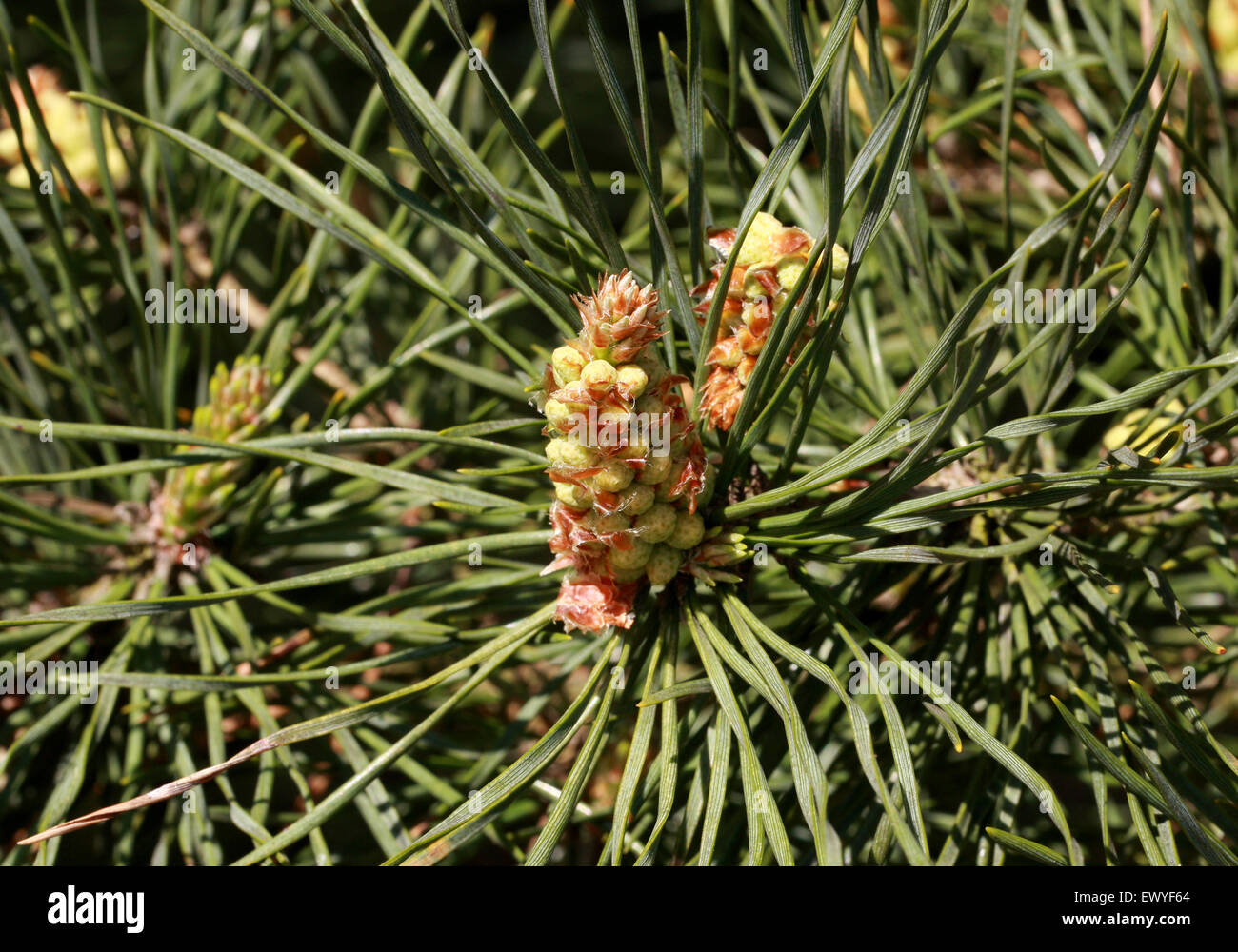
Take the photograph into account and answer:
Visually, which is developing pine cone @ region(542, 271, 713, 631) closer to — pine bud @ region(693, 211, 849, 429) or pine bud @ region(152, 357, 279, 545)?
pine bud @ region(693, 211, 849, 429)

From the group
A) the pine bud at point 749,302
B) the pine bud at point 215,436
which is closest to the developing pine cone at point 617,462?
the pine bud at point 749,302

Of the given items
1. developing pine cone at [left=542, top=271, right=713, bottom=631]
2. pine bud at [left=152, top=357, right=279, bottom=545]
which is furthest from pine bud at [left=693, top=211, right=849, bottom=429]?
pine bud at [left=152, top=357, right=279, bottom=545]

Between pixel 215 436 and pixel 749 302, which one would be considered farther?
pixel 215 436

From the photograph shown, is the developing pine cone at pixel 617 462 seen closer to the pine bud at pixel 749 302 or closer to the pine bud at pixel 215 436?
the pine bud at pixel 749 302

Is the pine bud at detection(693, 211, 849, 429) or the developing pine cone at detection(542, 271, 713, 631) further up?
the pine bud at detection(693, 211, 849, 429)

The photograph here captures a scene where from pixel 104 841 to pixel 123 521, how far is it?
251 millimetres

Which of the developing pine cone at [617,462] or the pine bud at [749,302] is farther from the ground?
the pine bud at [749,302]

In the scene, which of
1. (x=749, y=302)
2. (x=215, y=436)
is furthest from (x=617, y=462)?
(x=215, y=436)

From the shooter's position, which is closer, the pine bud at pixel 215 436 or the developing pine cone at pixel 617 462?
the developing pine cone at pixel 617 462

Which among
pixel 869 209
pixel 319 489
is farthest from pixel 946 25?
pixel 319 489

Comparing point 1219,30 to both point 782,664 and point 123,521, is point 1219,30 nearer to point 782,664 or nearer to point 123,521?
point 782,664

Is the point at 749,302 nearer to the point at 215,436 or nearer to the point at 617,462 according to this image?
the point at 617,462

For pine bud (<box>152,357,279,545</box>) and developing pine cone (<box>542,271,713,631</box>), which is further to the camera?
pine bud (<box>152,357,279,545</box>)

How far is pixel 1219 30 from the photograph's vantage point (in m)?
0.87
